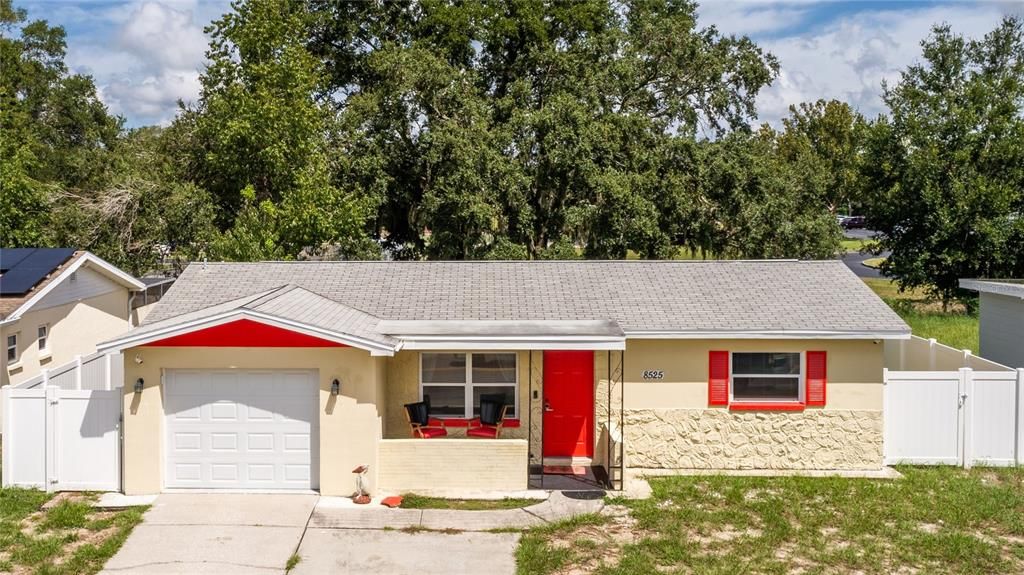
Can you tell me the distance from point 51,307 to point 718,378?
14129 mm

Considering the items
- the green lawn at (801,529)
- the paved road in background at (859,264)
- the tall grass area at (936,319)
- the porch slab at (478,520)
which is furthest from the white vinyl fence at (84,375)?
the paved road in background at (859,264)

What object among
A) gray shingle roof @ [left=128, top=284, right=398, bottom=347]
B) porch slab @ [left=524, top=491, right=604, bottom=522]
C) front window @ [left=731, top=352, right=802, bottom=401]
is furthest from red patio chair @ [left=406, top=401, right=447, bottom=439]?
front window @ [left=731, top=352, right=802, bottom=401]

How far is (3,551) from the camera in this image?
1008cm

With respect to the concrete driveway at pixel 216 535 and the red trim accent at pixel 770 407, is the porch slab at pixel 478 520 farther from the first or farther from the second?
the red trim accent at pixel 770 407

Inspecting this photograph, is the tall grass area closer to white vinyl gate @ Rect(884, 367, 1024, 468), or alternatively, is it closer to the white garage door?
white vinyl gate @ Rect(884, 367, 1024, 468)

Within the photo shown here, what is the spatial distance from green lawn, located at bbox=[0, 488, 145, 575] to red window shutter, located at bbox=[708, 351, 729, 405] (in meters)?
8.83

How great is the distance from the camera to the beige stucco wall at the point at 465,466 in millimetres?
12375

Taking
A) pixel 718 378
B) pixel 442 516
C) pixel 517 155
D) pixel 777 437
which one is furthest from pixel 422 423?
pixel 517 155

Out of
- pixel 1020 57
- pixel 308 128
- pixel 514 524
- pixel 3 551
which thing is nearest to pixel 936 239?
pixel 1020 57

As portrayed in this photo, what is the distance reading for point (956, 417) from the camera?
13406 mm

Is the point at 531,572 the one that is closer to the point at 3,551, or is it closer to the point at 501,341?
the point at 501,341

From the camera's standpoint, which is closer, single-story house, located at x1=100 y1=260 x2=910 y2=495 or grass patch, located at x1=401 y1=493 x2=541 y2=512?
grass patch, located at x1=401 y1=493 x2=541 y2=512

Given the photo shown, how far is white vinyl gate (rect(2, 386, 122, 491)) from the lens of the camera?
1219 centimetres

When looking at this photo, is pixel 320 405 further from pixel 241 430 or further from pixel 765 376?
pixel 765 376
